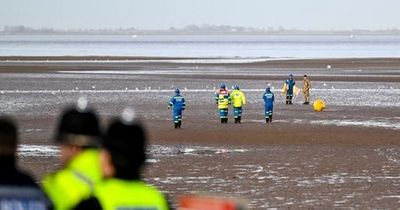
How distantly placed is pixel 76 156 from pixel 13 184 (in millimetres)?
448

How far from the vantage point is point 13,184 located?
5.26 metres

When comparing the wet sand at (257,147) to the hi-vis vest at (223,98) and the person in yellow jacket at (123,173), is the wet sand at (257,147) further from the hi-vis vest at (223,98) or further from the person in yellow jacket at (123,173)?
the person in yellow jacket at (123,173)

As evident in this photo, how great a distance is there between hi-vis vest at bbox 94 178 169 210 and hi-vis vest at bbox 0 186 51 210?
0.32 m

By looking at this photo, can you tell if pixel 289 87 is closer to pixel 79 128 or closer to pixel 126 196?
pixel 79 128

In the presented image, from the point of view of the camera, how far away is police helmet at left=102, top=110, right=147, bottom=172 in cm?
519

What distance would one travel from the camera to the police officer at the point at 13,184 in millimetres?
5215

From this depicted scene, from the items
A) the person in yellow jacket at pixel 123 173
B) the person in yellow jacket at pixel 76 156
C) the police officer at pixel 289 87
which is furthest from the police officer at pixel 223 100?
the person in yellow jacket at pixel 123 173

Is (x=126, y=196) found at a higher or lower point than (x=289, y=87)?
higher

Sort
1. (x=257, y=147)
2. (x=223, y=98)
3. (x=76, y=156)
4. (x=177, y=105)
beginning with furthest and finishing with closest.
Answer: (x=223, y=98) → (x=177, y=105) → (x=257, y=147) → (x=76, y=156)

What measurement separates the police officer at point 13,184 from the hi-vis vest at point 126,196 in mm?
336

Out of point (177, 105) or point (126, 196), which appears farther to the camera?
point (177, 105)

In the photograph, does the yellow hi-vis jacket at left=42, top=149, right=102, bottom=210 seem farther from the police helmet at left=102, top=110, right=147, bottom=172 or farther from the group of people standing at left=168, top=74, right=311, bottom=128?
the group of people standing at left=168, top=74, right=311, bottom=128

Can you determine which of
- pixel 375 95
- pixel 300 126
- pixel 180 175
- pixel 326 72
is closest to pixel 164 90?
pixel 375 95

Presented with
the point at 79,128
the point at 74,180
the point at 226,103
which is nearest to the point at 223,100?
the point at 226,103
